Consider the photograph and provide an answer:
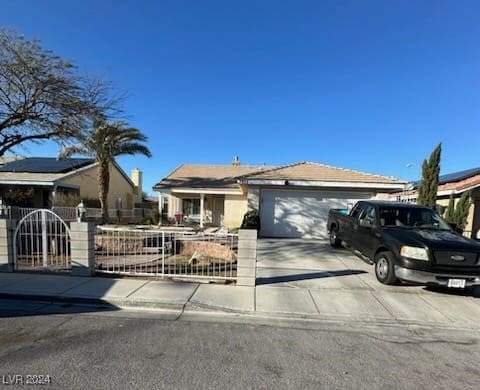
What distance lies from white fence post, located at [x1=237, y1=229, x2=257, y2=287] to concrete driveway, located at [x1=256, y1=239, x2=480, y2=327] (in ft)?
1.07

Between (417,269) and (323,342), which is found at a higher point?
(417,269)

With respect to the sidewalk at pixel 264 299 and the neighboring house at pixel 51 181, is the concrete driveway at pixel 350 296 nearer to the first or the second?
the sidewalk at pixel 264 299

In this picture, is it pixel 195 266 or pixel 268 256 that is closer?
pixel 195 266

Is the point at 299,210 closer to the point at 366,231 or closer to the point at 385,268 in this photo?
the point at 366,231

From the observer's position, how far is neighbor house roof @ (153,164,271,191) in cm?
2086

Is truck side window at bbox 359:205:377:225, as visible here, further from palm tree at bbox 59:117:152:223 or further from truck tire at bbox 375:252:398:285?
palm tree at bbox 59:117:152:223

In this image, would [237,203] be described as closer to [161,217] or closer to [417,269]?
[161,217]

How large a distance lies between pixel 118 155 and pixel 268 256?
1567cm

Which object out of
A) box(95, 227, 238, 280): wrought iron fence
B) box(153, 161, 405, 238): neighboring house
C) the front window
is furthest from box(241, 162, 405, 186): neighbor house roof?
the front window

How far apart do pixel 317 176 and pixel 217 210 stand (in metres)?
9.64

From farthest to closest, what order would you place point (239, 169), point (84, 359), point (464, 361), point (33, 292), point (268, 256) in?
1. point (239, 169)
2. point (268, 256)
3. point (33, 292)
4. point (464, 361)
5. point (84, 359)

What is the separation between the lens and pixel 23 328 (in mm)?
4316

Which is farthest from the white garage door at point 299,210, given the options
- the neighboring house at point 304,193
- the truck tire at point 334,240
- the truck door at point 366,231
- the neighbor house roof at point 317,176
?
the truck door at point 366,231

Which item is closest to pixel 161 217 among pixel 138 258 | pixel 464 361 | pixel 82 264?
pixel 138 258
